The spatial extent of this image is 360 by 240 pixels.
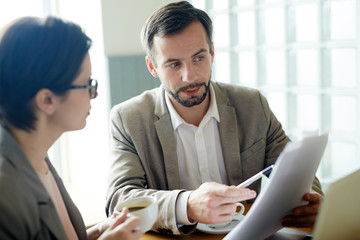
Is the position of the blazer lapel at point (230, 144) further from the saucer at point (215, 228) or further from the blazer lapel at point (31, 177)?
the blazer lapel at point (31, 177)

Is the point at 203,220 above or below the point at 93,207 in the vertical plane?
above

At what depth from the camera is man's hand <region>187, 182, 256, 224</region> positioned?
1.14 meters

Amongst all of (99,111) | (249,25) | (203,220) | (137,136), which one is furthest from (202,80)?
(99,111)

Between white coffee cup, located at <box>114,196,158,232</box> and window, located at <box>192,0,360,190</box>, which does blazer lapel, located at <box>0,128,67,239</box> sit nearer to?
white coffee cup, located at <box>114,196,158,232</box>

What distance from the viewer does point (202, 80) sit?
171 cm

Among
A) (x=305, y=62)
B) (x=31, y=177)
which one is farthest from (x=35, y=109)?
(x=305, y=62)

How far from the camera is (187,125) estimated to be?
1.77m

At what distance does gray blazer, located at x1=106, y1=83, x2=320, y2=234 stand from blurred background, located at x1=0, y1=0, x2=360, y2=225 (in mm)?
265

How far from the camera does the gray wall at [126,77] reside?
3.62 meters

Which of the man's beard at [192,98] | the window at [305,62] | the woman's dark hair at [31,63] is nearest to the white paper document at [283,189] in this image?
the woman's dark hair at [31,63]

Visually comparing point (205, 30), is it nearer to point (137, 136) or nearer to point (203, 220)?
point (137, 136)

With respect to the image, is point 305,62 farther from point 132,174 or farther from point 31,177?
point 31,177

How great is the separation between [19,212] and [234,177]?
1.05 m

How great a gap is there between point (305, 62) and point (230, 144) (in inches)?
46.2
